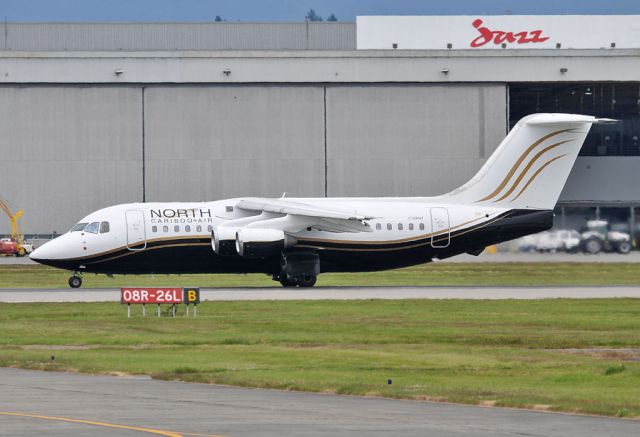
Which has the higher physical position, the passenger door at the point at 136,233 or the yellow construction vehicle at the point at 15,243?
the passenger door at the point at 136,233

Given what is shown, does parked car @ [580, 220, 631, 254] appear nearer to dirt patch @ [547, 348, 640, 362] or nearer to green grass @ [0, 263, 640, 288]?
green grass @ [0, 263, 640, 288]

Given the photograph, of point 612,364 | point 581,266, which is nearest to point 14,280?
point 581,266

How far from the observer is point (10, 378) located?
24797 mm

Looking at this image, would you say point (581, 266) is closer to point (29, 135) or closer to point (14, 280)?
point (14, 280)

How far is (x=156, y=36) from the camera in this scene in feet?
297

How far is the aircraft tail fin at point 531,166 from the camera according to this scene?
5500 cm

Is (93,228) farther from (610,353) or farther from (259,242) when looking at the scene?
(610,353)

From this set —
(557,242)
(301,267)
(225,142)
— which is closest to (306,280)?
(301,267)

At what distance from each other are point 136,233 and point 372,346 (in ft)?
73.2

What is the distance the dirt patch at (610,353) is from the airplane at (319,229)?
20.9 meters

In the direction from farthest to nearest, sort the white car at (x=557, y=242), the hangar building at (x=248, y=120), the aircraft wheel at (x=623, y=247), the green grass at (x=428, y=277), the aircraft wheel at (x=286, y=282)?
1. the hangar building at (x=248, y=120)
2. the aircraft wheel at (x=623, y=247)
3. the white car at (x=557, y=242)
4. the green grass at (x=428, y=277)
5. the aircraft wheel at (x=286, y=282)

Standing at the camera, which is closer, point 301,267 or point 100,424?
point 100,424

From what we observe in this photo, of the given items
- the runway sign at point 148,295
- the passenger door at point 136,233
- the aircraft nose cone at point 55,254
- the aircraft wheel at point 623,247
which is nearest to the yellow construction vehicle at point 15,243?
the aircraft nose cone at point 55,254

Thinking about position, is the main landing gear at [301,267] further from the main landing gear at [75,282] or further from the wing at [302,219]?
the main landing gear at [75,282]
